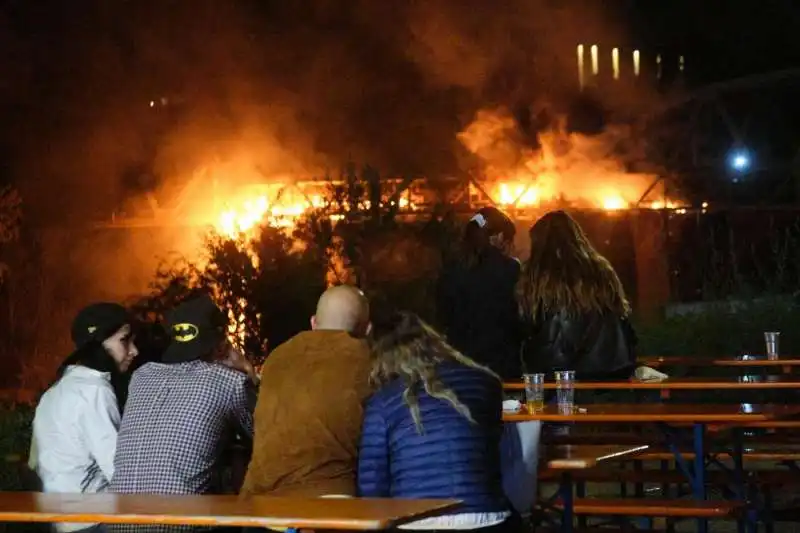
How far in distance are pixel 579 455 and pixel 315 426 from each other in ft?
3.63

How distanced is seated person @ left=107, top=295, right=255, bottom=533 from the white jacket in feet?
0.93

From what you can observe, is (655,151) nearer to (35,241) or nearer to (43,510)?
(35,241)

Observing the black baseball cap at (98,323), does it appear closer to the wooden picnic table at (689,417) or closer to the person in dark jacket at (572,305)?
the wooden picnic table at (689,417)

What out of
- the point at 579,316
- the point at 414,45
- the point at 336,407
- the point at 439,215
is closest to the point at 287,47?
the point at 414,45

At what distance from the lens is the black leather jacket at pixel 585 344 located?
22.8ft

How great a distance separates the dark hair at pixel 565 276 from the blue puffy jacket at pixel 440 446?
2.61 metres

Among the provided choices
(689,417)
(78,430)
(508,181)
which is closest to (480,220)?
(689,417)

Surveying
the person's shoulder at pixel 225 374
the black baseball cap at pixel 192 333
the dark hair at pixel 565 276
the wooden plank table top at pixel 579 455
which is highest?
the dark hair at pixel 565 276

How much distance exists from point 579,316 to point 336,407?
272 centimetres

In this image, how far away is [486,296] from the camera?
7219 millimetres

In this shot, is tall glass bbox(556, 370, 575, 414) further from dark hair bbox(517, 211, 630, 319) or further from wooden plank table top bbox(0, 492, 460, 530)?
wooden plank table top bbox(0, 492, 460, 530)

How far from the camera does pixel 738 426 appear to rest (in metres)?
6.25

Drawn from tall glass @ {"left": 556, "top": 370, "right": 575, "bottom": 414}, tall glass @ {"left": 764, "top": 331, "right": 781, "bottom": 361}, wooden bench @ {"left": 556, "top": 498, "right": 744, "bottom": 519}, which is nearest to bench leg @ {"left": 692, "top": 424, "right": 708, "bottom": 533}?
wooden bench @ {"left": 556, "top": 498, "right": 744, "bottom": 519}

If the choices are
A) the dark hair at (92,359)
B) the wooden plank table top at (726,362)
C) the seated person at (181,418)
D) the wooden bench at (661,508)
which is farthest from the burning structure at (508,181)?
the seated person at (181,418)
